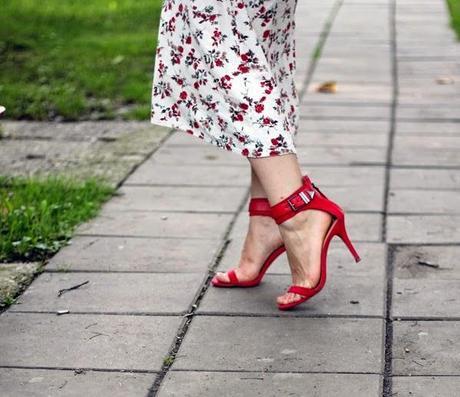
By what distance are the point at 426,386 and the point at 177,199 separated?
2.22m

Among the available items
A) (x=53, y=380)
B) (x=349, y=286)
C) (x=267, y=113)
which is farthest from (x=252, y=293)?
(x=53, y=380)

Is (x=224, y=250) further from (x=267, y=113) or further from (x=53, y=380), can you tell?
(x=53, y=380)

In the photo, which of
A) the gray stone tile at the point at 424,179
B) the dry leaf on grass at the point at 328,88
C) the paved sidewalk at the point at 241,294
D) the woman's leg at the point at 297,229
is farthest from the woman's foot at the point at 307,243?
the dry leaf on grass at the point at 328,88

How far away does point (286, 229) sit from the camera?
3561 mm

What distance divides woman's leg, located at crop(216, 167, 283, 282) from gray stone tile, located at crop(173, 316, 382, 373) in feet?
1.00

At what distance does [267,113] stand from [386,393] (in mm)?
953

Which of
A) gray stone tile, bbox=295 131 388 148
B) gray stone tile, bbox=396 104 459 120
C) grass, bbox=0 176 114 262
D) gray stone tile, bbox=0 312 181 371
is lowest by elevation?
gray stone tile, bbox=396 104 459 120

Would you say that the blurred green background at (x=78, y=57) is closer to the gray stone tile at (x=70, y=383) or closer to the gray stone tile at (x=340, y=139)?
the gray stone tile at (x=340, y=139)

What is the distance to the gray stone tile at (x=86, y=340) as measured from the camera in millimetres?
3201

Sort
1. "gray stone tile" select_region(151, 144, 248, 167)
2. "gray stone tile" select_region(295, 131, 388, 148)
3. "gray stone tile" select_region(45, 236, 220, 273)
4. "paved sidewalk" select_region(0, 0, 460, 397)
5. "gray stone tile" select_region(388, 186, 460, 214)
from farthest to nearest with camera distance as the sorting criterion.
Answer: "gray stone tile" select_region(295, 131, 388, 148)
"gray stone tile" select_region(151, 144, 248, 167)
"gray stone tile" select_region(388, 186, 460, 214)
"gray stone tile" select_region(45, 236, 220, 273)
"paved sidewalk" select_region(0, 0, 460, 397)

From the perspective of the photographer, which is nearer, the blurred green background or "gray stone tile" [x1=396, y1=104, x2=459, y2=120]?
"gray stone tile" [x1=396, y1=104, x2=459, y2=120]

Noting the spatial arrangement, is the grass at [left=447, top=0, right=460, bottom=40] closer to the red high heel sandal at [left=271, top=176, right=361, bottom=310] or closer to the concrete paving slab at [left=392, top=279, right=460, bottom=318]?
the concrete paving slab at [left=392, top=279, right=460, bottom=318]

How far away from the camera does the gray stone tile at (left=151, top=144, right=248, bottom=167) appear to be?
5695 millimetres

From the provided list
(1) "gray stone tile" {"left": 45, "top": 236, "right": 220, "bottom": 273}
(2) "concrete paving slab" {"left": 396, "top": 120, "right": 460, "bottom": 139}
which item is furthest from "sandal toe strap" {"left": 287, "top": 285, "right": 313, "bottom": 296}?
(2) "concrete paving slab" {"left": 396, "top": 120, "right": 460, "bottom": 139}
